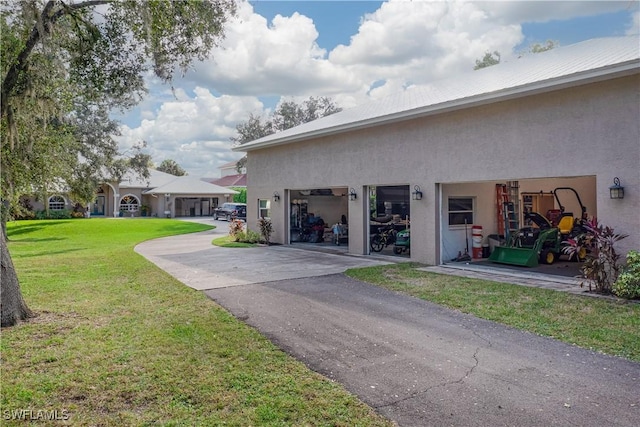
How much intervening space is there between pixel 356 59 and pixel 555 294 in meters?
15.1

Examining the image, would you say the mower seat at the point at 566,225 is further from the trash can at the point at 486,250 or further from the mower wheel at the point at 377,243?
the mower wheel at the point at 377,243

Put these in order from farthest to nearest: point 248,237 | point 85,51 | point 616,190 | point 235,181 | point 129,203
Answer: point 235,181
point 129,203
point 248,237
point 616,190
point 85,51

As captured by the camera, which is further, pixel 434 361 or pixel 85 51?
pixel 85 51

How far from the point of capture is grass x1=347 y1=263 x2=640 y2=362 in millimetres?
5223

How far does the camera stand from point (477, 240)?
39.9 feet

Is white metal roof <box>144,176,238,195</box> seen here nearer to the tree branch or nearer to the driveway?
the driveway

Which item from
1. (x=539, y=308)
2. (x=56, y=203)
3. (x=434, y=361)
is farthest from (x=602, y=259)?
(x=56, y=203)

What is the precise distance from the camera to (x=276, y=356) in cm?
466

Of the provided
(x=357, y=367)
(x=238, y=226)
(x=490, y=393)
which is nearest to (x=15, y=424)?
(x=357, y=367)

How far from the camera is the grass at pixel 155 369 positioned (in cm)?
341

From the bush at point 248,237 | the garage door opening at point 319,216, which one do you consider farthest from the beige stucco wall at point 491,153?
the bush at point 248,237

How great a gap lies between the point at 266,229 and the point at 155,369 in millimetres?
12949

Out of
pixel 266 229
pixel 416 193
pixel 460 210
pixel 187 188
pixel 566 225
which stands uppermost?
pixel 187 188

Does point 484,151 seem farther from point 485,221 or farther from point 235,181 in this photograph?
point 235,181
